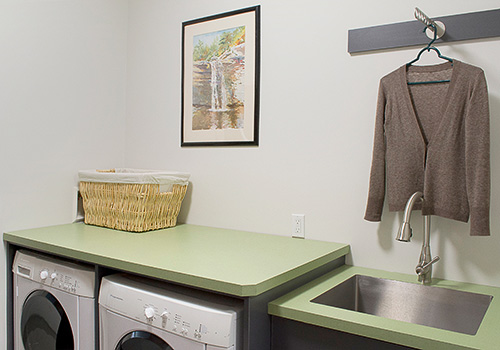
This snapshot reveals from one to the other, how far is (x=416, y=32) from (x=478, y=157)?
576mm

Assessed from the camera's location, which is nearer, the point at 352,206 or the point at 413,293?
the point at 413,293

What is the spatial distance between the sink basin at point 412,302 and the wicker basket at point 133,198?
101 centimetres

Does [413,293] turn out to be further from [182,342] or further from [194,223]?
[194,223]

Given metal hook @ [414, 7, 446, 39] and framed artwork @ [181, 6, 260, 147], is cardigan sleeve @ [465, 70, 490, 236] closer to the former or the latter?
metal hook @ [414, 7, 446, 39]

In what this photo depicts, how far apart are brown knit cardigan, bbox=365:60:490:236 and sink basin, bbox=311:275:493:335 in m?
0.26

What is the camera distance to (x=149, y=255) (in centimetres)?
159

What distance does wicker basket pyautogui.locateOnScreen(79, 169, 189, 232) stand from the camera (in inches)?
80.2

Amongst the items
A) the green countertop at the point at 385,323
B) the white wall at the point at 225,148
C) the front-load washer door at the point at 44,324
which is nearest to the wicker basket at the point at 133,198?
the white wall at the point at 225,148

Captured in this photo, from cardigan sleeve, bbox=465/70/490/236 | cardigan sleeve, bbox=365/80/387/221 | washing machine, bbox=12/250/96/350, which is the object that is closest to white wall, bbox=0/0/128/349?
washing machine, bbox=12/250/96/350

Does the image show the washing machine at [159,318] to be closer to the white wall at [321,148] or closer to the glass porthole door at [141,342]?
the glass porthole door at [141,342]

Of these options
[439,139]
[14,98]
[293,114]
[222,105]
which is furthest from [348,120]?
[14,98]

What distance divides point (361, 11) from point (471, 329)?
1360 mm

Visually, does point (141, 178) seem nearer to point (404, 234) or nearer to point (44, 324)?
point (44, 324)

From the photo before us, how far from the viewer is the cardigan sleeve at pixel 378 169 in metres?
1.72
